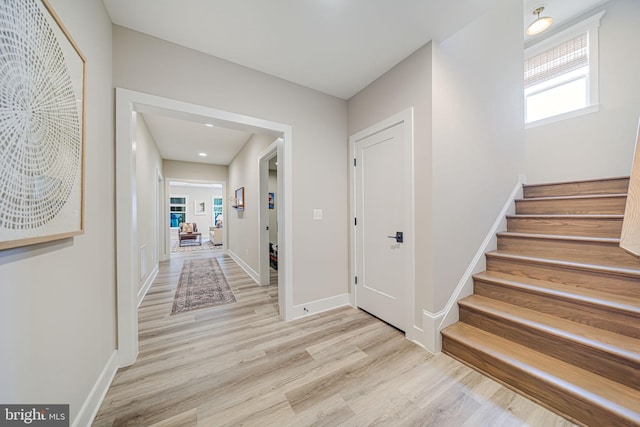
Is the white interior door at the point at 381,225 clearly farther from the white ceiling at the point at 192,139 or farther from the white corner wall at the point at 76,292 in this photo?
the white ceiling at the point at 192,139

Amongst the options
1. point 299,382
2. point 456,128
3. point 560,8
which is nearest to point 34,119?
point 299,382

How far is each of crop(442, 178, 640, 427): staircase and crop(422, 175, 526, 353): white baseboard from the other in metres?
0.06

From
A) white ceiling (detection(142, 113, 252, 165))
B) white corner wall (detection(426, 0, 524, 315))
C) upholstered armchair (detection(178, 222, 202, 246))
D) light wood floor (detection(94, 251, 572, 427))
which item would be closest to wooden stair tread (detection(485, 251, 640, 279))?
white corner wall (detection(426, 0, 524, 315))

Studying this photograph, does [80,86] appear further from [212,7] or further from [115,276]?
[115,276]

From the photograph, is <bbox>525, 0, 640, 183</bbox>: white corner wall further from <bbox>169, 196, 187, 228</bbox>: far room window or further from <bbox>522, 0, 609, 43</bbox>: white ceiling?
<bbox>169, 196, 187, 228</bbox>: far room window

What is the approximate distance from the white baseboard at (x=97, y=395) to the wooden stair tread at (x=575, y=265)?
3.26m

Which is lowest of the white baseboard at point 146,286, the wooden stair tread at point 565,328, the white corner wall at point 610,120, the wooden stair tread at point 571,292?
the white baseboard at point 146,286

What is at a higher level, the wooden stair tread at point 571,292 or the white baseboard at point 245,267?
the wooden stair tread at point 571,292

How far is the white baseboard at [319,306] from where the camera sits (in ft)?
8.14

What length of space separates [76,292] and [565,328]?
301 centimetres

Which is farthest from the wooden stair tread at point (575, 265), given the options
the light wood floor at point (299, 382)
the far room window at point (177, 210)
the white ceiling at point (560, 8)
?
the far room window at point (177, 210)

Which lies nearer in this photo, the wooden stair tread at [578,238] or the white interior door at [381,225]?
the wooden stair tread at [578,238]

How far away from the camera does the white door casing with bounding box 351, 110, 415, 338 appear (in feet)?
6.75

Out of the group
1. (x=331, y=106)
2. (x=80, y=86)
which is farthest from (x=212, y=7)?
(x=331, y=106)
